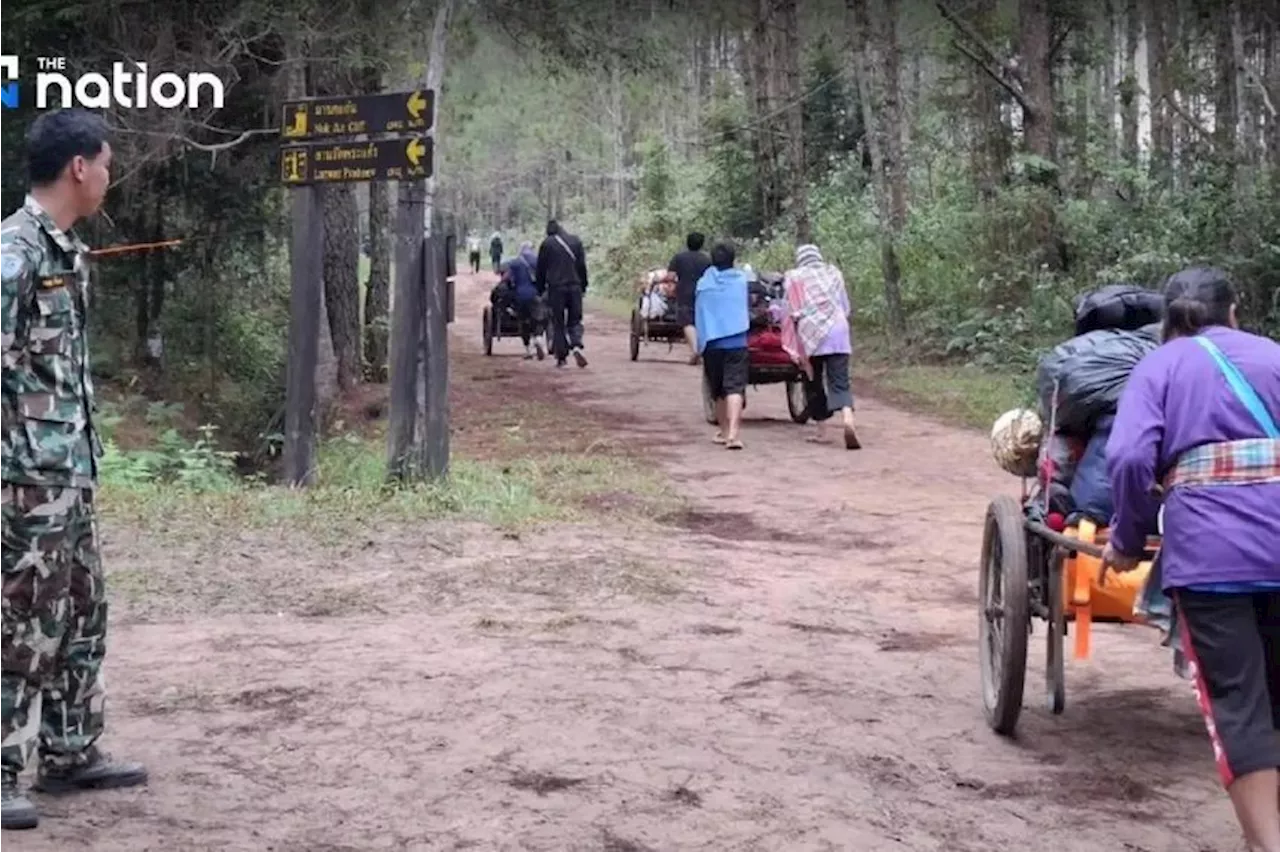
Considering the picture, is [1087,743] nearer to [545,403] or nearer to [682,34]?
[545,403]

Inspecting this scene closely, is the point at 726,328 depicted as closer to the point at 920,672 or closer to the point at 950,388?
the point at 950,388

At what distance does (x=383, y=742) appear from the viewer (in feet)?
17.3

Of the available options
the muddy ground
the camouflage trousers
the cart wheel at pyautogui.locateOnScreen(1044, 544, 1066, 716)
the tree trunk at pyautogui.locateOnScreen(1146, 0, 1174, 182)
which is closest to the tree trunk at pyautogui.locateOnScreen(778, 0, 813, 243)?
the tree trunk at pyautogui.locateOnScreen(1146, 0, 1174, 182)

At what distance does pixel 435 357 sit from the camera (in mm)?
10578

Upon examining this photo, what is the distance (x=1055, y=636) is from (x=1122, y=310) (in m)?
1.21

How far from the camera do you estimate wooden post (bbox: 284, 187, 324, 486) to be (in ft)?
35.4

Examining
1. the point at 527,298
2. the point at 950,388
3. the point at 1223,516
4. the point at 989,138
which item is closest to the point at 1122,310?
the point at 1223,516

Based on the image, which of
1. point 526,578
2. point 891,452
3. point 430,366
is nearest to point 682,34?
point 891,452

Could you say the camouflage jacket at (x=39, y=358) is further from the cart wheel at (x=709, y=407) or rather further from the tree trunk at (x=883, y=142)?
the tree trunk at (x=883, y=142)

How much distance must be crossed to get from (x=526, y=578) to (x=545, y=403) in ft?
32.2

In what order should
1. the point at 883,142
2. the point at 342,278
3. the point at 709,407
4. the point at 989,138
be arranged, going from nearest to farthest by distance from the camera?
the point at 709,407 → the point at 342,278 → the point at 989,138 → the point at 883,142

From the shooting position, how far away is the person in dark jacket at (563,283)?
21.2 meters

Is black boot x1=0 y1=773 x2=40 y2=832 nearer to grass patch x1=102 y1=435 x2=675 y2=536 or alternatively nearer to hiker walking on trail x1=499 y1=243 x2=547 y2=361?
grass patch x1=102 y1=435 x2=675 y2=536

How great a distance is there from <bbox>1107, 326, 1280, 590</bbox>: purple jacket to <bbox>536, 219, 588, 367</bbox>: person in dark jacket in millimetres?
17204
